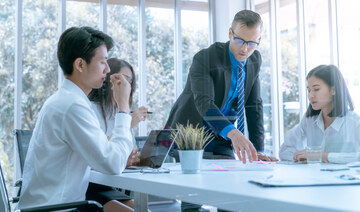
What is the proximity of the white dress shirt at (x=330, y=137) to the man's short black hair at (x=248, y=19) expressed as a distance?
57 cm

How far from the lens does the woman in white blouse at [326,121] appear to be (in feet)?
6.10

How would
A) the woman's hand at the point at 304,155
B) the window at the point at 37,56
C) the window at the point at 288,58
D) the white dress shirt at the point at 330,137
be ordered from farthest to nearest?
the window at the point at 37,56, the window at the point at 288,58, the white dress shirt at the point at 330,137, the woman's hand at the point at 304,155

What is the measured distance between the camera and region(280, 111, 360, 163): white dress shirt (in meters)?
1.77

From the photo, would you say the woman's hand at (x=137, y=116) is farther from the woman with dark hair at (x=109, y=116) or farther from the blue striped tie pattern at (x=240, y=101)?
the blue striped tie pattern at (x=240, y=101)

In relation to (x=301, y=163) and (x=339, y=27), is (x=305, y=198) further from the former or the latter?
(x=339, y=27)

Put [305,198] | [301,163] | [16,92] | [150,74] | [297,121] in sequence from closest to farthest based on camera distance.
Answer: [305,198] → [301,163] → [297,121] → [16,92] → [150,74]

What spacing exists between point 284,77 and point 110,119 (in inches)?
43.8

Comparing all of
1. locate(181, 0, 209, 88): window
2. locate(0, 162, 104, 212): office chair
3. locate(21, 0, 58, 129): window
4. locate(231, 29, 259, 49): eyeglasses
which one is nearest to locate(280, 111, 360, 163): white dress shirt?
locate(231, 29, 259, 49): eyeglasses

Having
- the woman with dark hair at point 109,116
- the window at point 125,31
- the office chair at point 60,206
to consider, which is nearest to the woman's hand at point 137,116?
the woman with dark hair at point 109,116

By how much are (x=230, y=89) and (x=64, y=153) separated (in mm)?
1104

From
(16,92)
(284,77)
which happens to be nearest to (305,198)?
(284,77)

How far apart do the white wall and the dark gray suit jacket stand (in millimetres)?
170

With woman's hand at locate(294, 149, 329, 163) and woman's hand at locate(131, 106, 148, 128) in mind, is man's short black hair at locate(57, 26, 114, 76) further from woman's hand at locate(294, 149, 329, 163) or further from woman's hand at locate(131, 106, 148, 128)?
woman's hand at locate(294, 149, 329, 163)

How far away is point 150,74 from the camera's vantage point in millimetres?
4801
